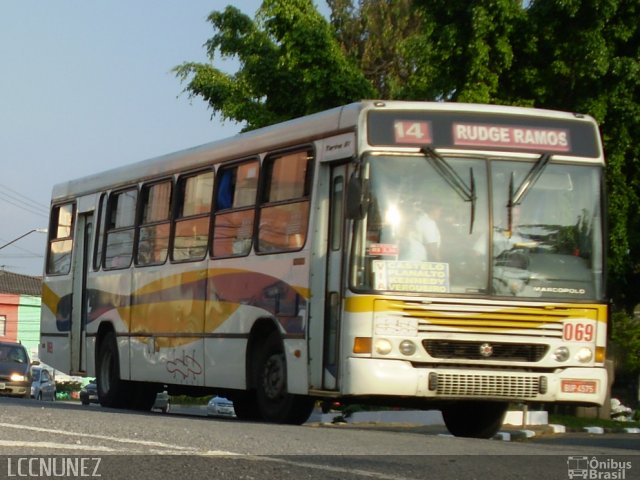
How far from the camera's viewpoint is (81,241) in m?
20.4

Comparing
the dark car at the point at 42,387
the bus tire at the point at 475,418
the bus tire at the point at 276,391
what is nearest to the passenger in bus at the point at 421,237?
the bus tire at the point at 276,391

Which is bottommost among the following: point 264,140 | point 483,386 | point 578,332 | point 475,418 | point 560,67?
point 475,418

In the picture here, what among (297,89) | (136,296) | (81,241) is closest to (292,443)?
(136,296)

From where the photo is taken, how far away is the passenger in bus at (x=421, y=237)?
43.7ft

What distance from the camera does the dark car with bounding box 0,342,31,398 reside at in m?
33.2

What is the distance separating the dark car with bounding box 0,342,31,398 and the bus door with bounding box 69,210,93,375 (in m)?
13.0

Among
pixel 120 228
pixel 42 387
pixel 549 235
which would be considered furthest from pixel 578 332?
pixel 42 387

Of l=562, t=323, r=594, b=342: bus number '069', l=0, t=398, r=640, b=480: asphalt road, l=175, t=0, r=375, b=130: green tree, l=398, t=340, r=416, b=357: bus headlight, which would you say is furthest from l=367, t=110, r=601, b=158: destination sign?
l=175, t=0, r=375, b=130: green tree

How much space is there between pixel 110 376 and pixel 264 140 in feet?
16.9

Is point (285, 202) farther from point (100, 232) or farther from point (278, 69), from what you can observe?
point (278, 69)

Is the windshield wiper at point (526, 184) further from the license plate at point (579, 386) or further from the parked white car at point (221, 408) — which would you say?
the parked white car at point (221, 408)

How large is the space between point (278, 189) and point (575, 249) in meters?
3.10

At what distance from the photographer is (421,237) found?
43.8ft

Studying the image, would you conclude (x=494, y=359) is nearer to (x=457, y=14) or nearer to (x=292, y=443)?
(x=292, y=443)
